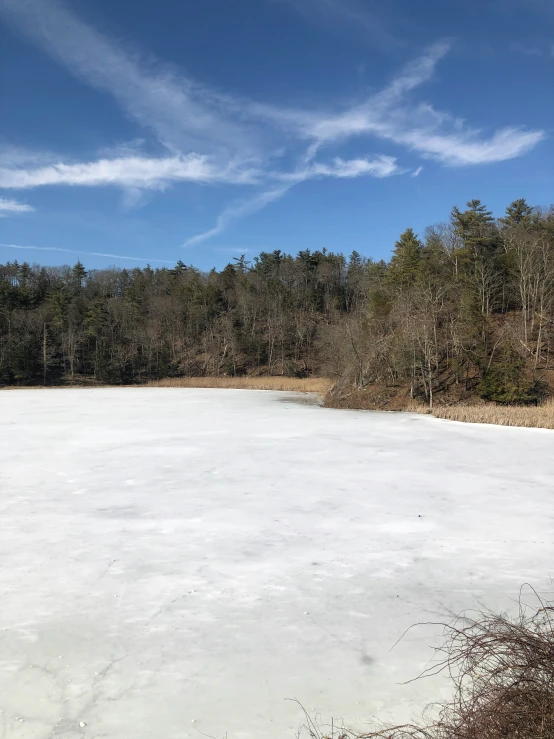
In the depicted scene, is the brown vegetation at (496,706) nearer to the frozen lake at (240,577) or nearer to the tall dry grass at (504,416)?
the frozen lake at (240,577)

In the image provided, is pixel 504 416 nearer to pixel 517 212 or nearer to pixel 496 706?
pixel 496 706

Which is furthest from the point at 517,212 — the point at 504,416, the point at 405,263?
the point at 504,416

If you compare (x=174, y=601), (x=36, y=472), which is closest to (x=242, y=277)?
(x=36, y=472)

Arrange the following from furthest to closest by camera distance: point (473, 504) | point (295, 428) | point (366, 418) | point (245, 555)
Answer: point (366, 418), point (295, 428), point (473, 504), point (245, 555)

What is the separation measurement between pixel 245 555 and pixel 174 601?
107cm

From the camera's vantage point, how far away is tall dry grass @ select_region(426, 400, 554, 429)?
14.9 meters

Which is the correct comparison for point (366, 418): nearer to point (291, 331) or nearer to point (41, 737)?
point (41, 737)

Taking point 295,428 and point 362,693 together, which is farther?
point 295,428

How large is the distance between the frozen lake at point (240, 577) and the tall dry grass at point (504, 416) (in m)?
5.61

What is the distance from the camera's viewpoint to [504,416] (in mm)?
15906

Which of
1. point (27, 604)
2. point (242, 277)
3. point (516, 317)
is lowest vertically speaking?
point (27, 604)

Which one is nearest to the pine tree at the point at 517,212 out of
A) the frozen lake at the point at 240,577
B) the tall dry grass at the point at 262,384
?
the tall dry grass at the point at 262,384

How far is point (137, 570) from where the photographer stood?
445cm

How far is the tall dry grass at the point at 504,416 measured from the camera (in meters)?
14.9
